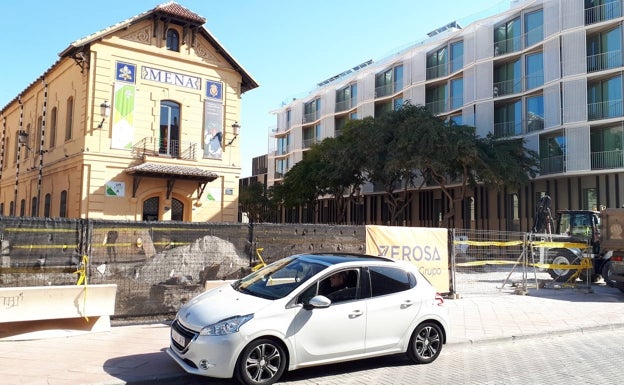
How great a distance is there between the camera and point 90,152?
69.0 feet

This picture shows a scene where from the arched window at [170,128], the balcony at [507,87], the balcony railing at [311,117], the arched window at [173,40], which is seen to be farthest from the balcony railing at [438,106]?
the arched window at [170,128]

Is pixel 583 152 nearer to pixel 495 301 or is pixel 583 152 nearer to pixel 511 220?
pixel 511 220

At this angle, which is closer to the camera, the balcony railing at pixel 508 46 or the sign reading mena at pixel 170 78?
the sign reading mena at pixel 170 78

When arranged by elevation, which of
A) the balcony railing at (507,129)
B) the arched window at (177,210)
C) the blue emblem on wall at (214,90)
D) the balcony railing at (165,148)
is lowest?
the arched window at (177,210)

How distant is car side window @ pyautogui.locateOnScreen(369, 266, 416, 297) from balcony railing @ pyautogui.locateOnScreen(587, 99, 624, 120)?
30393mm

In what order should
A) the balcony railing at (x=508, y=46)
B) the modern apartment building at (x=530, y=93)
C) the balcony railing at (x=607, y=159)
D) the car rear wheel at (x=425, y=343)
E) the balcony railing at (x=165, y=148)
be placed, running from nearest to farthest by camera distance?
the car rear wheel at (x=425, y=343) < the balcony railing at (x=165, y=148) < the balcony railing at (x=607, y=159) < the modern apartment building at (x=530, y=93) < the balcony railing at (x=508, y=46)

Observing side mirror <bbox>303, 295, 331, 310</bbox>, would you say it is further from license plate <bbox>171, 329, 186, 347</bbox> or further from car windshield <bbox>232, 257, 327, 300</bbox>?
license plate <bbox>171, 329, 186, 347</bbox>

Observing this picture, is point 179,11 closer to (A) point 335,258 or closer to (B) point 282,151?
(A) point 335,258

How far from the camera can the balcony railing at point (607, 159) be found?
3130cm

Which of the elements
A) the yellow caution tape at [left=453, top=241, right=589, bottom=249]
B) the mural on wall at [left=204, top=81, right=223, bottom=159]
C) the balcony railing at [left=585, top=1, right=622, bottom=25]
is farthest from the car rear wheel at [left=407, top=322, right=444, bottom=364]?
the balcony railing at [left=585, top=1, right=622, bottom=25]

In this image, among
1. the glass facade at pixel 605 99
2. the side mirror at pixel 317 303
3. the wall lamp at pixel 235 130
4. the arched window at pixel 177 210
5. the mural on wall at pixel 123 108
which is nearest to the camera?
the side mirror at pixel 317 303

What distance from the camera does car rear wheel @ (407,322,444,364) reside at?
24.4 ft

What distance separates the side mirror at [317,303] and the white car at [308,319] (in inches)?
0.5

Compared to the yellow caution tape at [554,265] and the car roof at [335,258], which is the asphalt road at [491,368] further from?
the yellow caution tape at [554,265]
